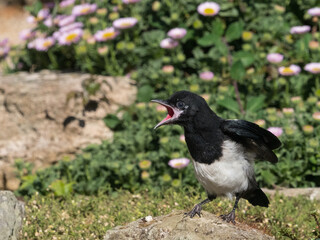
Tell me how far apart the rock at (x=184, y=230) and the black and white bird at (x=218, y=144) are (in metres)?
0.14

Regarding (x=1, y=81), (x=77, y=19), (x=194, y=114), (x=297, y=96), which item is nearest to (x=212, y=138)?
(x=194, y=114)

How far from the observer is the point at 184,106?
4.26 metres

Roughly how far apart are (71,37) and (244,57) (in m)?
2.19

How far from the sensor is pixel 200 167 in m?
4.15

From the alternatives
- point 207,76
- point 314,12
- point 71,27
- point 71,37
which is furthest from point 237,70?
point 71,27

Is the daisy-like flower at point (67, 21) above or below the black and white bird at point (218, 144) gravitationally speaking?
below

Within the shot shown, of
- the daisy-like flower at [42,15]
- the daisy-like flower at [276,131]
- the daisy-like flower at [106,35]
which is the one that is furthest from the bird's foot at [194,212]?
the daisy-like flower at [42,15]

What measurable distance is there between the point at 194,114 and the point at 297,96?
9.36 ft

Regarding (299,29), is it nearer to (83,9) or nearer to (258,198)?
(83,9)

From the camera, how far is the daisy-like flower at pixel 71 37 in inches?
290

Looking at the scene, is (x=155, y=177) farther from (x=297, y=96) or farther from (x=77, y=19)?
(x=77, y=19)

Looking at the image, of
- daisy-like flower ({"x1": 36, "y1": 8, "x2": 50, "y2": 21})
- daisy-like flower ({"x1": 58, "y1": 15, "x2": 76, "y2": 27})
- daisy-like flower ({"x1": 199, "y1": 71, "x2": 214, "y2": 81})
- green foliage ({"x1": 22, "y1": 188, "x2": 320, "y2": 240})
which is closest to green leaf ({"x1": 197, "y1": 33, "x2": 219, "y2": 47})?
daisy-like flower ({"x1": 199, "y1": 71, "x2": 214, "y2": 81})

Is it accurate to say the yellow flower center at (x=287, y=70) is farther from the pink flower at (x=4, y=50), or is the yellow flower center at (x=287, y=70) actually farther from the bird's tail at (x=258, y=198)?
the pink flower at (x=4, y=50)

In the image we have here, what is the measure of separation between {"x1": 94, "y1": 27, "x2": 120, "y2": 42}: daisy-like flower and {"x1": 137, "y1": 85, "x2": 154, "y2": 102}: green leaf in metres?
0.82
